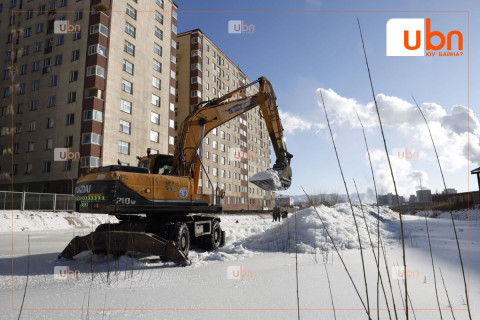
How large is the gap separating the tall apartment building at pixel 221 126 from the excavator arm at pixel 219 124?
34429mm

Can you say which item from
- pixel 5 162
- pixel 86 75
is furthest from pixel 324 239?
pixel 5 162

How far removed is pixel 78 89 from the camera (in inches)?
A: 1174

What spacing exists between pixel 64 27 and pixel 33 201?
22239mm

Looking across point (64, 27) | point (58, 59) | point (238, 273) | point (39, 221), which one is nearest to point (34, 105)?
point (58, 59)

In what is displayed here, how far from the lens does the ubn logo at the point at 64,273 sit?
5152mm

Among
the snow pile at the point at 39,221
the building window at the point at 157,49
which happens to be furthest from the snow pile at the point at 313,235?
the building window at the point at 157,49

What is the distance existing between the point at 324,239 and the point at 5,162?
1489 inches

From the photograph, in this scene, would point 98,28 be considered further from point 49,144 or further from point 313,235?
point 313,235

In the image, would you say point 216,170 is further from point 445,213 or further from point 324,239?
point 324,239

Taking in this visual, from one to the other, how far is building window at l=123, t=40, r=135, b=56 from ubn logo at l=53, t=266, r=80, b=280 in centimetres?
3178

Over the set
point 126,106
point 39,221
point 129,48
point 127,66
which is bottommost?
point 39,221

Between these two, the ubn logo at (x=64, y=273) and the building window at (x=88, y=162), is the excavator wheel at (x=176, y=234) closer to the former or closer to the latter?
the ubn logo at (x=64, y=273)

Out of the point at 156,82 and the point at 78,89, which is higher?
the point at 156,82

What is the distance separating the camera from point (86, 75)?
96.8ft
